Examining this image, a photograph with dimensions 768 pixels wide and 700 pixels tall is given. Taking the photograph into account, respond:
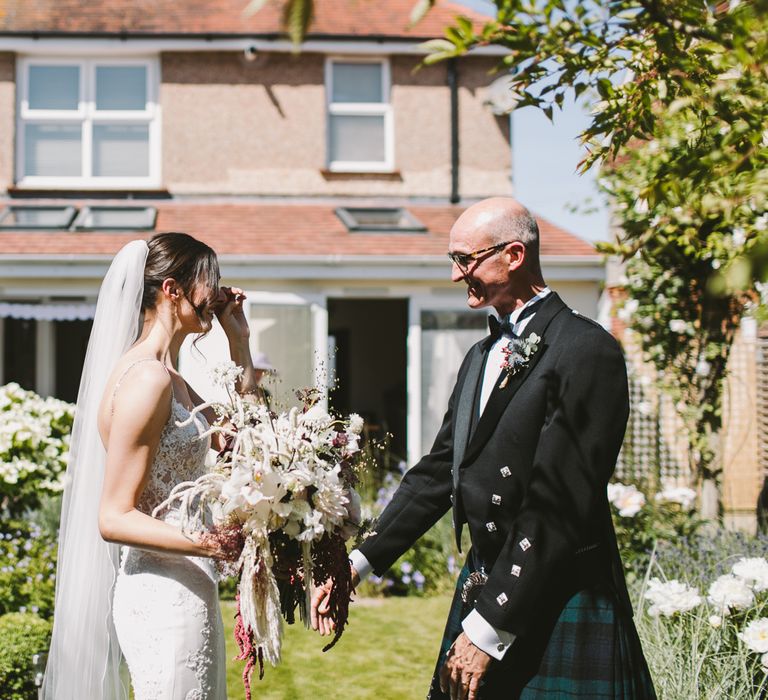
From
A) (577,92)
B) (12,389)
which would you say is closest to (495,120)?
(12,389)

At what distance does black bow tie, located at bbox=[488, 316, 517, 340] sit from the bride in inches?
37.7

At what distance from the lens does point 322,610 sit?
3.13 meters

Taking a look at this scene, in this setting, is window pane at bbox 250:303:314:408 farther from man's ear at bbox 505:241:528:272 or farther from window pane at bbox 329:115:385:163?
man's ear at bbox 505:241:528:272

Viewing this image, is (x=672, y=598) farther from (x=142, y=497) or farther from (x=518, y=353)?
(x=142, y=497)

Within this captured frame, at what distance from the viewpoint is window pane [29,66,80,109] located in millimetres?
13523

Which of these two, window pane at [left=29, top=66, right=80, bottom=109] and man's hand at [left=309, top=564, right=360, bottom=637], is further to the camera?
window pane at [left=29, top=66, right=80, bottom=109]

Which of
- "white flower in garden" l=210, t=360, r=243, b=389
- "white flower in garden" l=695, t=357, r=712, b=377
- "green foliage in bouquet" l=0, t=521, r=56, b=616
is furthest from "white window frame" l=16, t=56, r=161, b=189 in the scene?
"white flower in garden" l=210, t=360, r=243, b=389

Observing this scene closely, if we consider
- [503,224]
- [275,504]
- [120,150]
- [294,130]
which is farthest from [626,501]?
[120,150]

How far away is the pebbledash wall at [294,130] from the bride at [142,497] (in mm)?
10246

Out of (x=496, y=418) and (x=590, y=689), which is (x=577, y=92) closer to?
(x=496, y=418)

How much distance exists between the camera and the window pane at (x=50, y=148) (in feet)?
44.3

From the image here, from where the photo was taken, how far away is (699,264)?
8.21m

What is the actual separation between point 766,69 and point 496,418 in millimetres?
1322

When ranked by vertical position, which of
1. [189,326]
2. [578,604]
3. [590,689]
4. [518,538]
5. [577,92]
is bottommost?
[590,689]
